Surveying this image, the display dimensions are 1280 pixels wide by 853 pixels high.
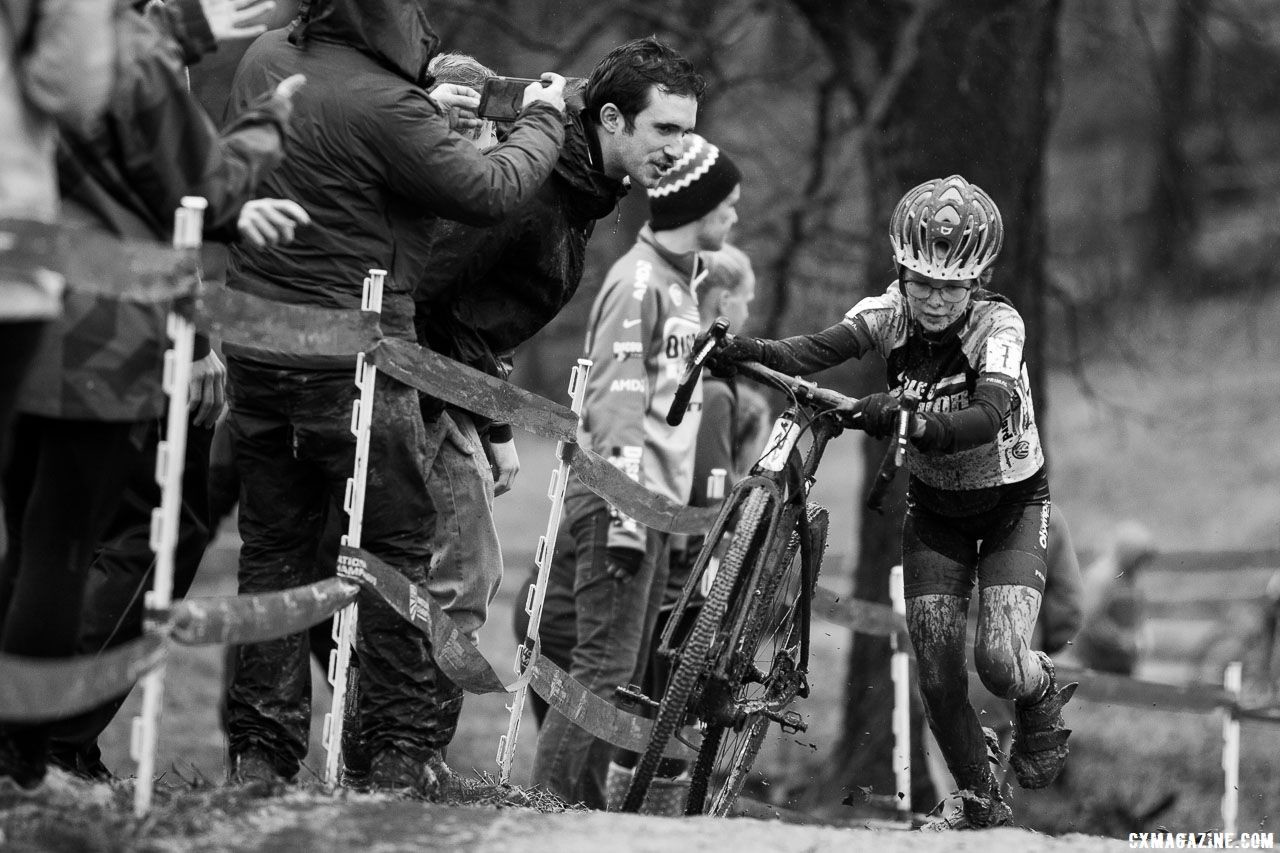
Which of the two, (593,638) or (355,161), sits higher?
(355,161)

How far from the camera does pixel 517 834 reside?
4992mm

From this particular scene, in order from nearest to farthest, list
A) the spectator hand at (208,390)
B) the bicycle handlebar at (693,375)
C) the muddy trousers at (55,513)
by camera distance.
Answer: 1. the muddy trousers at (55,513)
2. the spectator hand at (208,390)
3. the bicycle handlebar at (693,375)

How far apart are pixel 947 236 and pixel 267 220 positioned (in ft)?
8.88

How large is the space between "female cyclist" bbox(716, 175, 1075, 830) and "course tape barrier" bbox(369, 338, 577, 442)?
791 millimetres

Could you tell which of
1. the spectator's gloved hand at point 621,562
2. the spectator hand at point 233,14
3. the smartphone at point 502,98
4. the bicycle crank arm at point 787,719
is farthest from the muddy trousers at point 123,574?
the bicycle crank arm at point 787,719

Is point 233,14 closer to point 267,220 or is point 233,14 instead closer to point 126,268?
Result: point 267,220

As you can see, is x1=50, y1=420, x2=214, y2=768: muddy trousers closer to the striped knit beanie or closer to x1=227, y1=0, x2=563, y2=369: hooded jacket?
x1=227, y1=0, x2=563, y2=369: hooded jacket

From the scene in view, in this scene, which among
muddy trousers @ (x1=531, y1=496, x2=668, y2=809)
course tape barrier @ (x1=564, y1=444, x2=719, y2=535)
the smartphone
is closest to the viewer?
the smartphone

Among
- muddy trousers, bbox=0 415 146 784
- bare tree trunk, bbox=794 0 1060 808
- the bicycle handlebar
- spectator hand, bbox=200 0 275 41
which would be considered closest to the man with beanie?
the bicycle handlebar

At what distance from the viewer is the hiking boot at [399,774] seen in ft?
18.5

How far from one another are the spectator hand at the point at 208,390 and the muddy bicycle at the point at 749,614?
1.63 meters

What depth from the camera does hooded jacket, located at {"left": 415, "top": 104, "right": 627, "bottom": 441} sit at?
6.21 m

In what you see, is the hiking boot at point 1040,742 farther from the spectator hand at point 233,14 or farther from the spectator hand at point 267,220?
the spectator hand at point 233,14

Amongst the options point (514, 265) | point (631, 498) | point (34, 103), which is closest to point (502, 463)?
point (631, 498)
